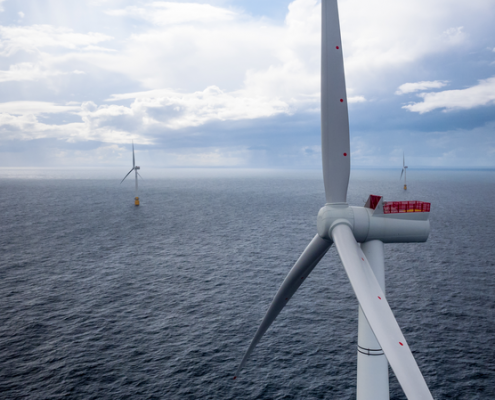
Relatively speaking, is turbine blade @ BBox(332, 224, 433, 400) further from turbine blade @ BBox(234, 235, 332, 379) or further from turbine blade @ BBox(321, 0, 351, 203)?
turbine blade @ BBox(321, 0, 351, 203)

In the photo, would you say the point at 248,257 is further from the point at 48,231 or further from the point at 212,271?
the point at 48,231

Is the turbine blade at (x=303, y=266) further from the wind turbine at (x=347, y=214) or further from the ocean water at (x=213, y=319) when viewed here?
the ocean water at (x=213, y=319)

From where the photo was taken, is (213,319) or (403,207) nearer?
(403,207)

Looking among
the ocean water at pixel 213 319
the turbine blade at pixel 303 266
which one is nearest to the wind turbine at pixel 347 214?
the turbine blade at pixel 303 266

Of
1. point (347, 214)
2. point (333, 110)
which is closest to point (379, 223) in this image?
point (347, 214)

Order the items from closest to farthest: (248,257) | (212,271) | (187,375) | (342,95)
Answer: (342,95) → (187,375) → (212,271) → (248,257)

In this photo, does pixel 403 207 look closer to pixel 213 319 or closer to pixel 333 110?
pixel 333 110

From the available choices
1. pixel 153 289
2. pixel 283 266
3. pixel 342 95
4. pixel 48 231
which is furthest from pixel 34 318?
pixel 48 231
